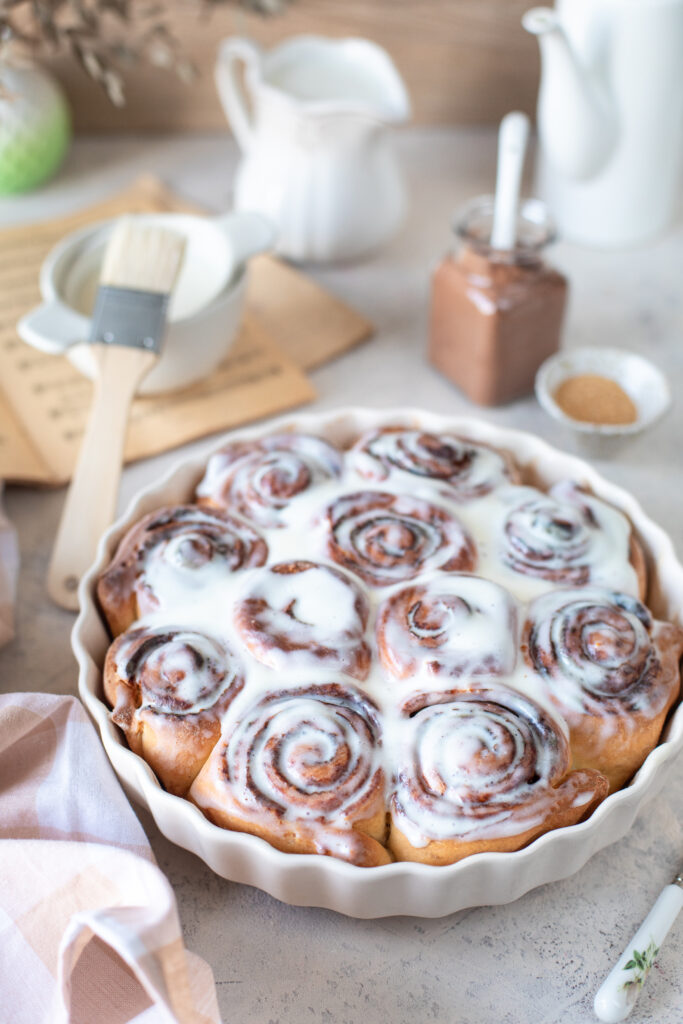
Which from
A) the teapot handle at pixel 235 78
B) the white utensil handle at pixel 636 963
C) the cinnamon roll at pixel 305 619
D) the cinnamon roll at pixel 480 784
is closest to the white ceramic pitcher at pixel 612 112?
the teapot handle at pixel 235 78

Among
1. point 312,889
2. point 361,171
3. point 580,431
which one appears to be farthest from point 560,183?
point 312,889

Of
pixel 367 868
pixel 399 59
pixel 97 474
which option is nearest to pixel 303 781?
pixel 367 868

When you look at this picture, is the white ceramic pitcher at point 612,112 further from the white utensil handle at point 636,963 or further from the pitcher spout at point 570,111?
the white utensil handle at point 636,963

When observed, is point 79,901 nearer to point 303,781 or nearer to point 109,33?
point 303,781

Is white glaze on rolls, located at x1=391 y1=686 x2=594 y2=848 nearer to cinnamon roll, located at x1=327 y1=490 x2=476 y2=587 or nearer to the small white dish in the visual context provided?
cinnamon roll, located at x1=327 y1=490 x2=476 y2=587

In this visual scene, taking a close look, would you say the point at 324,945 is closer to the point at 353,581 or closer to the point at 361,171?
the point at 353,581

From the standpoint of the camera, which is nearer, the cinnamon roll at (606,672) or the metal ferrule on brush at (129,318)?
the cinnamon roll at (606,672)

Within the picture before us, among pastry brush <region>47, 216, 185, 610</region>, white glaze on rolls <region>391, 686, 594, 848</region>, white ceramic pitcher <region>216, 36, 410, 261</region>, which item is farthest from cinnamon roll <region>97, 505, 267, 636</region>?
white ceramic pitcher <region>216, 36, 410, 261</region>

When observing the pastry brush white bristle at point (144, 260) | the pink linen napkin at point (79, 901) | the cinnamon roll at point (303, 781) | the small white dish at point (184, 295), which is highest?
the pastry brush white bristle at point (144, 260)
